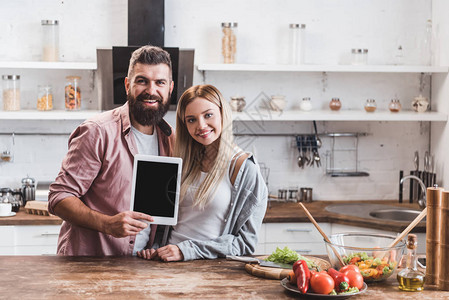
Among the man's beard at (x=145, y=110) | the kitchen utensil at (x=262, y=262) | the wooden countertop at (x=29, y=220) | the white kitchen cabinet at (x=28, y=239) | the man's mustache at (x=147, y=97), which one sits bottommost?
the white kitchen cabinet at (x=28, y=239)

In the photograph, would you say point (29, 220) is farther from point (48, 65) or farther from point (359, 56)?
point (359, 56)

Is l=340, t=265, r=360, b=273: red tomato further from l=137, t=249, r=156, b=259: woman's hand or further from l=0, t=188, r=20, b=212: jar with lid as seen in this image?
l=0, t=188, r=20, b=212: jar with lid

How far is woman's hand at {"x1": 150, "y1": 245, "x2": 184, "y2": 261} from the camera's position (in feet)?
8.48

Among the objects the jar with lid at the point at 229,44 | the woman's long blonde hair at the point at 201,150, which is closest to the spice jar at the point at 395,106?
the jar with lid at the point at 229,44

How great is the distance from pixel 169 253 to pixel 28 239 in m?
1.97

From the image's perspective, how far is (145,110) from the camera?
2.84 meters

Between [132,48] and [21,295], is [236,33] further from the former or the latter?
[21,295]

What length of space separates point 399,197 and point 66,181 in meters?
2.97

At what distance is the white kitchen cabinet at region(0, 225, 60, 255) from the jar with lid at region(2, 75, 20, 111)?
929 mm

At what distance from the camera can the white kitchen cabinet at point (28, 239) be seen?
4.17m

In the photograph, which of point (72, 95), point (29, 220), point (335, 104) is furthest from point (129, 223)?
point (335, 104)

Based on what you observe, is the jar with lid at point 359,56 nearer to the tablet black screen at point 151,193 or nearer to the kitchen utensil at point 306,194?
the kitchen utensil at point 306,194

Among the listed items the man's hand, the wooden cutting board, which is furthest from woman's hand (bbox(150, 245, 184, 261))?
the wooden cutting board

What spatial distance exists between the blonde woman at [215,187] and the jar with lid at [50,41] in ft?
7.11
